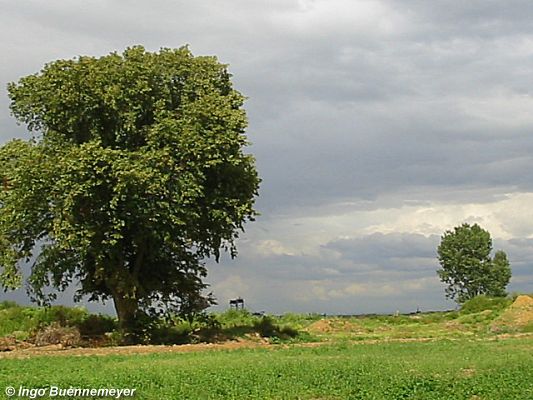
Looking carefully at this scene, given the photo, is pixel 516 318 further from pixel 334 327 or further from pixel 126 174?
pixel 126 174

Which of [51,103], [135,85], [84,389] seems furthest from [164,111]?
[84,389]

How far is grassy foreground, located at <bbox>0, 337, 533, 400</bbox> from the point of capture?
18.4 meters

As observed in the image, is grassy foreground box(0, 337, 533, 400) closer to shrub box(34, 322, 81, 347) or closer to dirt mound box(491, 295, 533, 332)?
shrub box(34, 322, 81, 347)

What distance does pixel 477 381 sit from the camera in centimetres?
1977

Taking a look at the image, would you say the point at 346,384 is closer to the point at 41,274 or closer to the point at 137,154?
the point at 137,154

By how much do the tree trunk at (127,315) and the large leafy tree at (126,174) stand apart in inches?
2.4

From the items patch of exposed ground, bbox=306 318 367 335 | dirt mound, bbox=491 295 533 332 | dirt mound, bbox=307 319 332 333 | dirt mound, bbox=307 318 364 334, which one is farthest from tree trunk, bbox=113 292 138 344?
dirt mound, bbox=491 295 533 332

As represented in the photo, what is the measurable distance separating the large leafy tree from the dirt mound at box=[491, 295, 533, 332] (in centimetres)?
2189

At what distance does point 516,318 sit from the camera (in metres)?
53.1

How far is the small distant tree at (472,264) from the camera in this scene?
95.1 meters

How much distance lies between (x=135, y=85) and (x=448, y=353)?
58.4 ft

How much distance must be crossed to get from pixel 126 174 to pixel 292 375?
548 inches

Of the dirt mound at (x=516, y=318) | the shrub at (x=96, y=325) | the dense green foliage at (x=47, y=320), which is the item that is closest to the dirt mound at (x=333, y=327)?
the dirt mound at (x=516, y=318)

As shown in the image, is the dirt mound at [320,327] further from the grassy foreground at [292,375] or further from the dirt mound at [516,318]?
the grassy foreground at [292,375]
